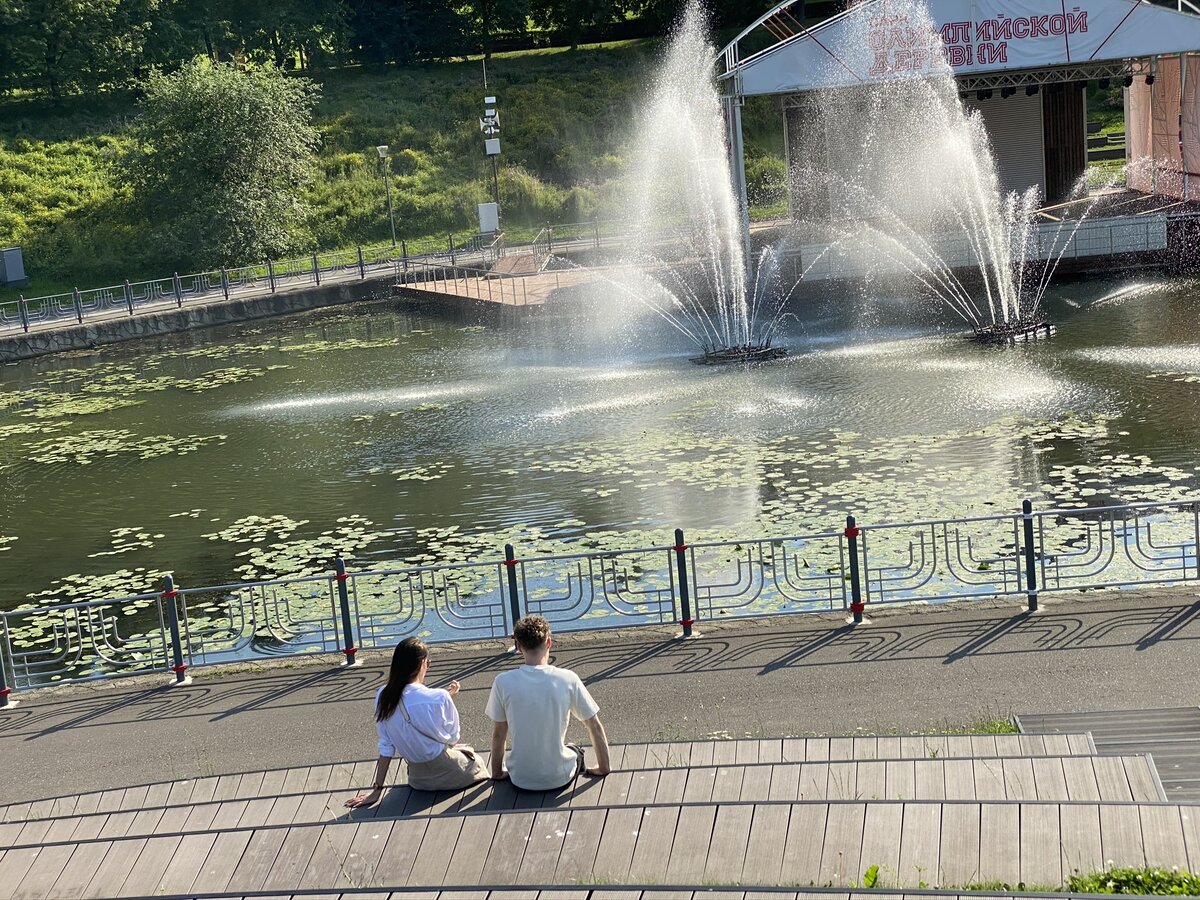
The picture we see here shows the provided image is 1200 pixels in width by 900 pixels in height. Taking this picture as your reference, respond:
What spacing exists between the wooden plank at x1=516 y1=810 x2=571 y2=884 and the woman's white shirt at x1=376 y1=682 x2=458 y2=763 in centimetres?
108

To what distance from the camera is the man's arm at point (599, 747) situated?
7703 mm

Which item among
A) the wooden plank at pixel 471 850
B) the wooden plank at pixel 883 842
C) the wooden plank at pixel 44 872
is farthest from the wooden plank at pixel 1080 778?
the wooden plank at pixel 44 872

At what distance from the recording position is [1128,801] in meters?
6.81

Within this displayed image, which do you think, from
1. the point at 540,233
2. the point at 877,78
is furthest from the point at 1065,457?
the point at 540,233

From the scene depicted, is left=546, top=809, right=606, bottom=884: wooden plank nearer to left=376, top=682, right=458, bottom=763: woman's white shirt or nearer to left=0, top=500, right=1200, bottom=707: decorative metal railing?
left=376, top=682, right=458, bottom=763: woman's white shirt

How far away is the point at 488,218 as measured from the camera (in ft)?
169

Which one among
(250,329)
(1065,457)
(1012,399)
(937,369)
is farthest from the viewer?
(250,329)

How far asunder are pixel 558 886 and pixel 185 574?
12503 mm

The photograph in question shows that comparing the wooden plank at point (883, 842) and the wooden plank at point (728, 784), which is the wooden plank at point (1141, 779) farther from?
the wooden plank at point (728, 784)

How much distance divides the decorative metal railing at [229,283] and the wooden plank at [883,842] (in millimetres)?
38377

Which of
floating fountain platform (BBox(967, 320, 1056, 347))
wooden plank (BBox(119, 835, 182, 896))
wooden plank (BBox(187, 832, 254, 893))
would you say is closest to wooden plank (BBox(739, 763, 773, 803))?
wooden plank (BBox(187, 832, 254, 893))

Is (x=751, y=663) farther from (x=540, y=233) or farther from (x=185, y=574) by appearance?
(x=540, y=233)

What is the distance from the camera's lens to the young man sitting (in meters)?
7.58

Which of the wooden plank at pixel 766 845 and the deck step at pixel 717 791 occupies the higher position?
Result: the wooden plank at pixel 766 845
